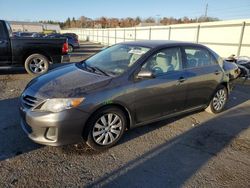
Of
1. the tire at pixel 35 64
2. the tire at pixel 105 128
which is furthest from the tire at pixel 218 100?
the tire at pixel 35 64

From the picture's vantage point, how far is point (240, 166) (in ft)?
11.0

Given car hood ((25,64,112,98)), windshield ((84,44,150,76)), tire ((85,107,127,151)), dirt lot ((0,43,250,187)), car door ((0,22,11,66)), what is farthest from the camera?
car door ((0,22,11,66))

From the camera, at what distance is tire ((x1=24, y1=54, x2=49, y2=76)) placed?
Answer: 27.7ft

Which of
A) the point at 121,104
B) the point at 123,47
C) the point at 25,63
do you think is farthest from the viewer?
the point at 25,63

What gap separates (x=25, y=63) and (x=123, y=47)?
518 centimetres

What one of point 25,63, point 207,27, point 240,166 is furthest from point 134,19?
point 240,166

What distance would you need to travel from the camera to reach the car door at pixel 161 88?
150 inches

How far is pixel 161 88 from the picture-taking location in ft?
13.1

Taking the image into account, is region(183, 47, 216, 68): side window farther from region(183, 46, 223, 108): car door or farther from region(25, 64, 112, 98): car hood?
region(25, 64, 112, 98): car hood

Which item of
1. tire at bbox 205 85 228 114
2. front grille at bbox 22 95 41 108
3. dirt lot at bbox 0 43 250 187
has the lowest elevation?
dirt lot at bbox 0 43 250 187

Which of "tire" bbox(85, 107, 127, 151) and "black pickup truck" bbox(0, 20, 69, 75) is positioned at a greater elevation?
"black pickup truck" bbox(0, 20, 69, 75)

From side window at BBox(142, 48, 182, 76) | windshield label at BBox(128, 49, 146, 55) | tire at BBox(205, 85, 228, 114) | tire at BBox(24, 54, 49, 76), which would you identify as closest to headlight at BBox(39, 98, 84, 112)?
side window at BBox(142, 48, 182, 76)

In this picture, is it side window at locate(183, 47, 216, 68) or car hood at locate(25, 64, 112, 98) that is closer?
car hood at locate(25, 64, 112, 98)

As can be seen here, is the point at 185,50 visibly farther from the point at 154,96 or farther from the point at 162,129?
the point at 162,129
